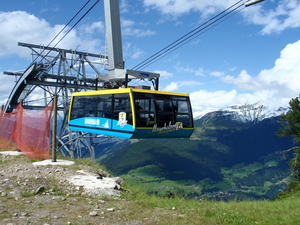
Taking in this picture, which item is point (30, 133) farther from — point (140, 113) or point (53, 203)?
point (53, 203)

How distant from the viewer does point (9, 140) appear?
16.2m

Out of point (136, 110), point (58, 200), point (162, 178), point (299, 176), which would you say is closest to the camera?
point (58, 200)

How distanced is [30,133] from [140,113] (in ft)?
17.9

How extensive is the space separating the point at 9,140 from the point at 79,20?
8214mm

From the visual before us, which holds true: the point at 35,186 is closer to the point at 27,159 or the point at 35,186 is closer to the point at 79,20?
the point at 27,159

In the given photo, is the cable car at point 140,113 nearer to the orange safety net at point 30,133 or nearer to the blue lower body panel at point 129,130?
the blue lower body panel at point 129,130

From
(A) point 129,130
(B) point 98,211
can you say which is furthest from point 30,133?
(B) point 98,211

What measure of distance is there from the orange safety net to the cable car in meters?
2.42

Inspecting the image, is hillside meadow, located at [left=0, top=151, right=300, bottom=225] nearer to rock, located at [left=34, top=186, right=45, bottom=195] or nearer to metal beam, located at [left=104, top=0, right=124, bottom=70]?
rock, located at [left=34, top=186, right=45, bottom=195]

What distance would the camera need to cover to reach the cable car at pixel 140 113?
12.1 m

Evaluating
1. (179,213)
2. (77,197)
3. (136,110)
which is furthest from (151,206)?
(136,110)

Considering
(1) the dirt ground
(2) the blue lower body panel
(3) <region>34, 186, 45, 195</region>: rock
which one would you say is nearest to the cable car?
(2) the blue lower body panel

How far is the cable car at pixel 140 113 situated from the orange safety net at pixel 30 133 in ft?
7.94

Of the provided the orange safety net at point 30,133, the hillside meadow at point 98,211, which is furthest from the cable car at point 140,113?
the hillside meadow at point 98,211
